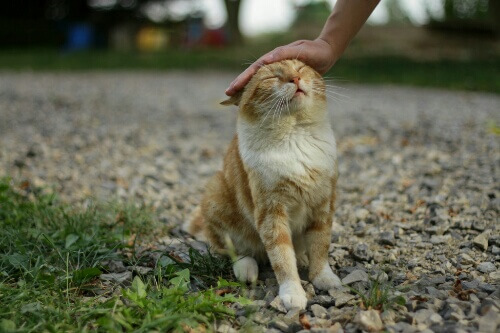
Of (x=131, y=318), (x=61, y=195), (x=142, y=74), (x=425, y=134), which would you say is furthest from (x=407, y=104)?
(x=142, y=74)

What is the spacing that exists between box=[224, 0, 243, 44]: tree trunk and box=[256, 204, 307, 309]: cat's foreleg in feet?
53.8

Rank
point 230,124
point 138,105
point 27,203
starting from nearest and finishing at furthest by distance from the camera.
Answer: point 27,203 < point 230,124 < point 138,105

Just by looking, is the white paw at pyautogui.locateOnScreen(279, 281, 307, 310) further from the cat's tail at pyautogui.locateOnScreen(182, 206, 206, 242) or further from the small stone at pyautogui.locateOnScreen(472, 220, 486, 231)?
the small stone at pyautogui.locateOnScreen(472, 220, 486, 231)

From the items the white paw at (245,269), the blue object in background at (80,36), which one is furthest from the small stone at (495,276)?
the blue object in background at (80,36)

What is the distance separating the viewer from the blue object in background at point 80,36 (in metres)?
23.6

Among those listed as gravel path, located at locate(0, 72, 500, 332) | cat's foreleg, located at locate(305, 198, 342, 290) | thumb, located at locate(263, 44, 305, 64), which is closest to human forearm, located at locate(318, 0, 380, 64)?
thumb, located at locate(263, 44, 305, 64)

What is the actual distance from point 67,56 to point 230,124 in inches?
474

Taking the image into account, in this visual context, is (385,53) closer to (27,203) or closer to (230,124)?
(230,124)

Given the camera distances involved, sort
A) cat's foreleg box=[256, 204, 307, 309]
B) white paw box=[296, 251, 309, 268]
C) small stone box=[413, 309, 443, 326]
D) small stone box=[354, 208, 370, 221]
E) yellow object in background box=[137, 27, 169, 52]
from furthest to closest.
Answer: yellow object in background box=[137, 27, 169, 52] → small stone box=[354, 208, 370, 221] → white paw box=[296, 251, 309, 268] → cat's foreleg box=[256, 204, 307, 309] → small stone box=[413, 309, 443, 326]

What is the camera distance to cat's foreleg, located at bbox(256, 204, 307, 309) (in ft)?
7.79

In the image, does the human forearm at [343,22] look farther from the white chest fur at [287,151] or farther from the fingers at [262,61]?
the white chest fur at [287,151]

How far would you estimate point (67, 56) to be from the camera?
670 inches

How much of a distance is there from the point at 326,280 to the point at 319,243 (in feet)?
0.64

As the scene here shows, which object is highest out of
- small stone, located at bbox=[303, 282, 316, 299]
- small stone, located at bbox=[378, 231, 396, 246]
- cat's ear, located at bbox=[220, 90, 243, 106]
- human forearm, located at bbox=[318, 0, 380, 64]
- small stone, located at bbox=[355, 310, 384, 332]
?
human forearm, located at bbox=[318, 0, 380, 64]
